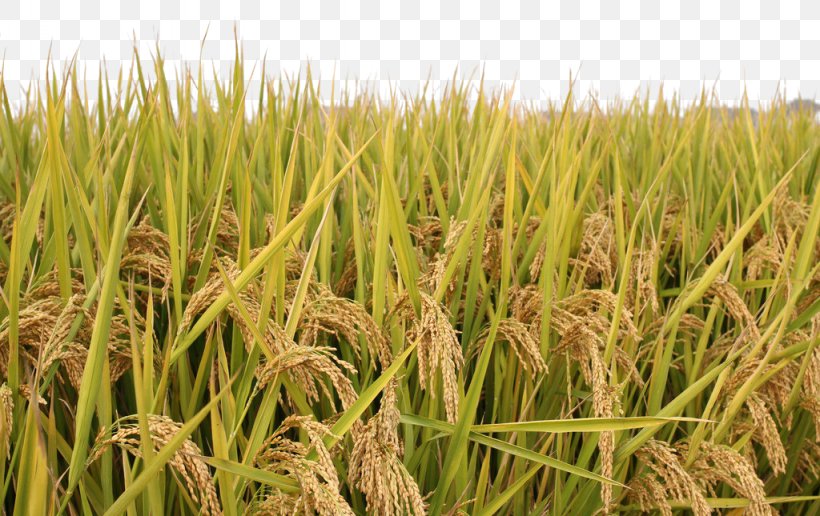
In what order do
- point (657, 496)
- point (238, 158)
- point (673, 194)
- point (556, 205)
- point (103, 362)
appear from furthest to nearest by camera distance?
point (673, 194)
point (238, 158)
point (556, 205)
point (657, 496)
point (103, 362)

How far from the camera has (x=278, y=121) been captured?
2342 millimetres

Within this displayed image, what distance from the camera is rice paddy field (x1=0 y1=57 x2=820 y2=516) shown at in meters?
1.28

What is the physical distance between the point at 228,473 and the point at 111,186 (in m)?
0.84

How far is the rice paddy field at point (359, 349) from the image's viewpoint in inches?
50.6

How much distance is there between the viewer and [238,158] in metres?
1.90

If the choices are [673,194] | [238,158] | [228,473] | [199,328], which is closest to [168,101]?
[238,158]

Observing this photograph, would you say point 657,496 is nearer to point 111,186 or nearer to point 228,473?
point 228,473

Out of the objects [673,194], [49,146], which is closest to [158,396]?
[49,146]

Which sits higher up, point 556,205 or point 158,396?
point 556,205

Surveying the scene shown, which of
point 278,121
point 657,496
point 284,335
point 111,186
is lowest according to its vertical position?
point 657,496

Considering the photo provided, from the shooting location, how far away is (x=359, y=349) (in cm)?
156

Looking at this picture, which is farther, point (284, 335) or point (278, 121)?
point (278, 121)

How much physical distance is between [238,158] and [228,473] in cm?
90

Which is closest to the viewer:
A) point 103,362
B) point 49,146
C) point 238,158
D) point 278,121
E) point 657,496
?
point 103,362
